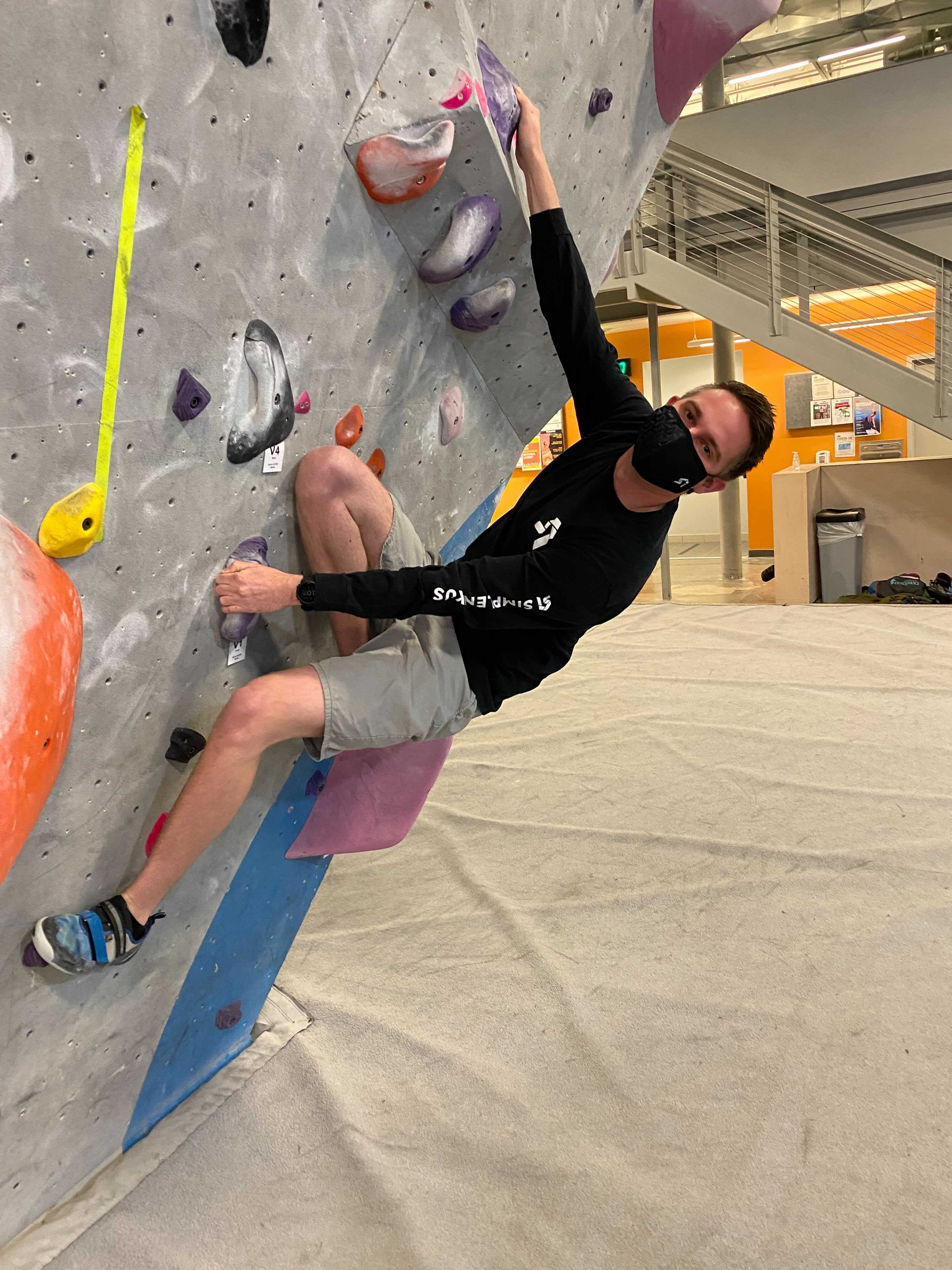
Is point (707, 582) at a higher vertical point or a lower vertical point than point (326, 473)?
lower

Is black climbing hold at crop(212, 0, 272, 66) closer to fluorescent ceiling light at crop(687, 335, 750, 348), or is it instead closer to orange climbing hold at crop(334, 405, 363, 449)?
orange climbing hold at crop(334, 405, 363, 449)

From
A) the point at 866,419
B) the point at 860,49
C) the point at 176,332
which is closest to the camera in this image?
the point at 176,332

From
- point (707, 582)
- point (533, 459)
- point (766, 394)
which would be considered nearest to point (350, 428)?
point (707, 582)

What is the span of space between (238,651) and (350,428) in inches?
15.5

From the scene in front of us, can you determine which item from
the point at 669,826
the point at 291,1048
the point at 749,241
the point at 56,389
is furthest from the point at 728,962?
the point at 749,241

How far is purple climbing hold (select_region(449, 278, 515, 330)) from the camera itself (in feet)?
5.31

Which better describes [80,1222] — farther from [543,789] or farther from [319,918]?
[543,789]

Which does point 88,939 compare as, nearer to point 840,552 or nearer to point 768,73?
point 840,552

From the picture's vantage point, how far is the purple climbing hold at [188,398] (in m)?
1.07

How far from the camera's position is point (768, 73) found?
26.2 ft

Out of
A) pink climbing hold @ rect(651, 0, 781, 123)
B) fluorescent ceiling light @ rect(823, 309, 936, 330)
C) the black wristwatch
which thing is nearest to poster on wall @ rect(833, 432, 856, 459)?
fluorescent ceiling light @ rect(823, 309, 936, 330)

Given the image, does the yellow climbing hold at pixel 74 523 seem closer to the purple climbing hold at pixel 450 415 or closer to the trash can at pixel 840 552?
the purple climbing hold at pixel 450 415

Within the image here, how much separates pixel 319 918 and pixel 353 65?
1.90 metres

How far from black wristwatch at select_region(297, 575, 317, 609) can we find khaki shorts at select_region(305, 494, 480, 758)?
0.50 ft
